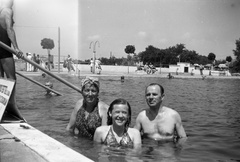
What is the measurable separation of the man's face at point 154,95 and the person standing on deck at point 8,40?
6.40ft

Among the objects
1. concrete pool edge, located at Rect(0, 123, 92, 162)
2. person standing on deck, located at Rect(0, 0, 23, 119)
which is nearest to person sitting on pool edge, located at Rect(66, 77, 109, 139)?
person standing on deck, located at Rect(0, 0, 23, 119)

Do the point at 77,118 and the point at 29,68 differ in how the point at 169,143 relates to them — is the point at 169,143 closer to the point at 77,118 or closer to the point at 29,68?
the point at 77,118

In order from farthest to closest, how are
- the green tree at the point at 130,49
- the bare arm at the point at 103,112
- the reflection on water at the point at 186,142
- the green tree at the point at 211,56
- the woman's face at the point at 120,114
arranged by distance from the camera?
the green tree at the point at 211,56 → the green tree at the point at 130,49 → the bare arm at the point at 103,112 → the reflection on water at the point at 186,142 → the woman's face at the point at 120,114

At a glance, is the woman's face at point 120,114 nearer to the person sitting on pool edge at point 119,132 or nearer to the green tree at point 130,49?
the person sitting on pool edge at point 119,132

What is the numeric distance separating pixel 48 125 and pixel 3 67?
246 centimetres

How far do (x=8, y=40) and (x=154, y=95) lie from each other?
2402 millimetres

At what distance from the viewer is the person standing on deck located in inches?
198

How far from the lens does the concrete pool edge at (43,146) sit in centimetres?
295

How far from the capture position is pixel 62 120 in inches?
318

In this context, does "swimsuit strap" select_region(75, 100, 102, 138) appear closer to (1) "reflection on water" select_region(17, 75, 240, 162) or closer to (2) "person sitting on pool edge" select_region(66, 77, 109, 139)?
(2) "person sitting on pool edge" select_region(66, 77, 109, 139)

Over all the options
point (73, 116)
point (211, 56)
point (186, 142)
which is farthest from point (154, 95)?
point (211, 56)

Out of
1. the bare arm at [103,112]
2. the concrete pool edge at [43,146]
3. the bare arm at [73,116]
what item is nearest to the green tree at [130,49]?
the bare arm at [73,116]

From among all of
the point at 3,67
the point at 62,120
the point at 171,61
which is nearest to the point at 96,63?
the point at 62,120

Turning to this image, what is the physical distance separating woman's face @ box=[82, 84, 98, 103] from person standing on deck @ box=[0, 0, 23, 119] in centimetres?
107
